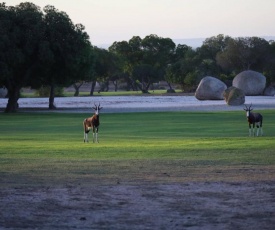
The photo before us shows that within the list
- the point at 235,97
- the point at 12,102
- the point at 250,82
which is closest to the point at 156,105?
the point at 235,97

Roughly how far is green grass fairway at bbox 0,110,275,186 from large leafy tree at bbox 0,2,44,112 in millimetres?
23493

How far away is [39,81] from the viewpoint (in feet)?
237

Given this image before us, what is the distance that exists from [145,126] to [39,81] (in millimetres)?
29819

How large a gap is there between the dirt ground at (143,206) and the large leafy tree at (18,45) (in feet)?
162

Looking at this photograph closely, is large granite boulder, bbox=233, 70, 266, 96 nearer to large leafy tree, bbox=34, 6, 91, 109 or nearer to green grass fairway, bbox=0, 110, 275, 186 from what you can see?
large leafy tree, bbox=34, 6, 91, 109

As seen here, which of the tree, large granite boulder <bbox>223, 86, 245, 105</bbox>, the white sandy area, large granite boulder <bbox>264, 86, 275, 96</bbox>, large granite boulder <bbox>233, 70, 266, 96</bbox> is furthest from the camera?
the tree

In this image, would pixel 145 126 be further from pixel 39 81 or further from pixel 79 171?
pixel 39 81

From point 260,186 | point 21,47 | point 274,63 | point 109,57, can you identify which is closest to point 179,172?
point 260,186

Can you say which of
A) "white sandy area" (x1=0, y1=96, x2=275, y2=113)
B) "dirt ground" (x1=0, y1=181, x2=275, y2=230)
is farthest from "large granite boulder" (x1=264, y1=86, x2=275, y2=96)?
"dirt ground" (x1=0, y1=181, x2=275, y2=230)

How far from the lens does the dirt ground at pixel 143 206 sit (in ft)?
40.5

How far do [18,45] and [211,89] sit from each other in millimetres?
28876

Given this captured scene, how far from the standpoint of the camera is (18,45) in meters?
67.8

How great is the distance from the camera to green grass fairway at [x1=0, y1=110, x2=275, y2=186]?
18453 millimetres

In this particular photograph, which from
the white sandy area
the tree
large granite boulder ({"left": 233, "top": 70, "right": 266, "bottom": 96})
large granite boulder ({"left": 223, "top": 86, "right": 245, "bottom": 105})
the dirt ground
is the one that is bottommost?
the white sandy area
